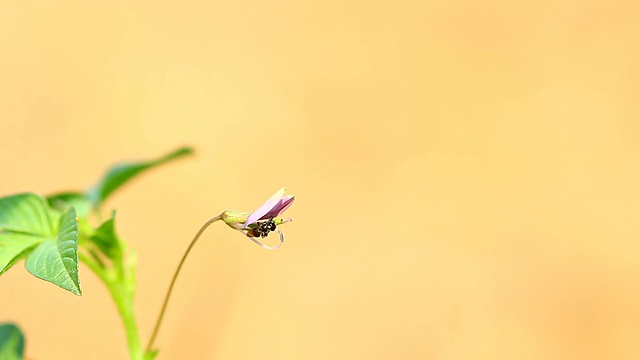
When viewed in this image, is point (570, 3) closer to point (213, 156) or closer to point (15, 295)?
point (213, 156)

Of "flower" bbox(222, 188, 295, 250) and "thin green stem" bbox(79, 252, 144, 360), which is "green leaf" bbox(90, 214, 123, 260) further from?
"flower" bbox(222, 188, 295, 250)

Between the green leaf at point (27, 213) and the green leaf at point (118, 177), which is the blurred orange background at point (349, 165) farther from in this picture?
the green leaf at point (27, 213)

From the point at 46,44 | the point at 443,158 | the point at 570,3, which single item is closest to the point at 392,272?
the point at 443,158

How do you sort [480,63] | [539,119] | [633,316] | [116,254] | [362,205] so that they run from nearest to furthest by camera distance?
[116,254]
[633,316]
[362,205]
[539,119]
[480,63]

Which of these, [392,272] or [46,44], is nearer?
[392,272]

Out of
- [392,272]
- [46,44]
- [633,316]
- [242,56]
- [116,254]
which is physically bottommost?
[633,316]
